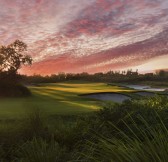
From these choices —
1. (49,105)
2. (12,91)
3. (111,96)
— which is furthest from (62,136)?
(111,96)

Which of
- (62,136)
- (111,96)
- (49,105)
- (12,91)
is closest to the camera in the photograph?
(62,136)

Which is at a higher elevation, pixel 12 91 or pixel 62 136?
pixel 12 91

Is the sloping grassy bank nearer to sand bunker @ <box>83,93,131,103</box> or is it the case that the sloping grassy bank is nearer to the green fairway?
the green fairway

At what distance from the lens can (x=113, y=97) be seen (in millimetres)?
32312

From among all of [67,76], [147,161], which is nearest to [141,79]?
[67,76]

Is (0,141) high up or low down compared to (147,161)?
down

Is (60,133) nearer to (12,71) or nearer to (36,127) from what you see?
(36,127)

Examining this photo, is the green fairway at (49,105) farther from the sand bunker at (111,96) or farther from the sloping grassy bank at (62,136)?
the sand bunker at (111,96)

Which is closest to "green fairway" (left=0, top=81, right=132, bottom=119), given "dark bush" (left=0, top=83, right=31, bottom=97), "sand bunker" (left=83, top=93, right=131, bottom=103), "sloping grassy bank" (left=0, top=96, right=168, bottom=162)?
"dark bush" (left=0, top=83, right=31, bottom=97)

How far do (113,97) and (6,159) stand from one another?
24.1m

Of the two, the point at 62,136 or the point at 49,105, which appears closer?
the point at 62,136

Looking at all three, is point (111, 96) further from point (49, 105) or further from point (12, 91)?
point (49, 105)

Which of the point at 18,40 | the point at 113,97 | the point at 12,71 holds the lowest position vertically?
the point at 113,97

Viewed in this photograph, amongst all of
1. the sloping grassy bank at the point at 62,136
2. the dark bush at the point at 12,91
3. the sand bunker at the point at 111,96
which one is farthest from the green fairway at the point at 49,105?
the sand bunker at the point at 111,96
